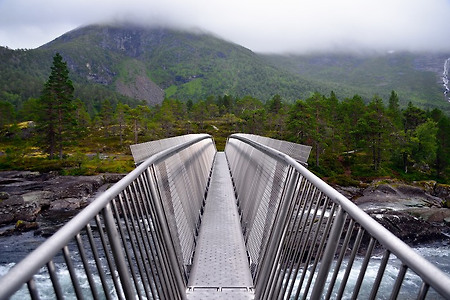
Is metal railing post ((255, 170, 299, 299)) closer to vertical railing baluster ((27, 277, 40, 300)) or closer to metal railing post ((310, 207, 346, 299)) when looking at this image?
metal railing post ((310, 207, 346, 299))

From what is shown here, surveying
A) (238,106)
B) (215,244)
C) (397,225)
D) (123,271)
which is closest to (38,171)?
(397,225)

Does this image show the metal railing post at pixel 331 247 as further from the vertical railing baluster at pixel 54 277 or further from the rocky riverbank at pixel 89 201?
the rocky riverbank at pixel 89 201

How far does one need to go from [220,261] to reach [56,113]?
58.5 metres

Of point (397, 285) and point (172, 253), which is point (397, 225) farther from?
point (397, 285)

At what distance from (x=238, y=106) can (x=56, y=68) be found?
272 feet

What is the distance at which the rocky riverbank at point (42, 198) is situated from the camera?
24781 mm

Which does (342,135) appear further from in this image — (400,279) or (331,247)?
(400,279)

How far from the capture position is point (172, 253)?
406 cm

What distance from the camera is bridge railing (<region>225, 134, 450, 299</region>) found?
1.33 m

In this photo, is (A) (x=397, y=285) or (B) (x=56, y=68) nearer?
(A) (x=397, y=285)

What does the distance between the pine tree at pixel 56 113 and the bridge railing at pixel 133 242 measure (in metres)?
55.7

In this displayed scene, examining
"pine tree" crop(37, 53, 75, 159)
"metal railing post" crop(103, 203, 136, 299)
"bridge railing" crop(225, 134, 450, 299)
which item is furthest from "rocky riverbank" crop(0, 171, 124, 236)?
"metal railing post" crop(103, 203, 136, 299)

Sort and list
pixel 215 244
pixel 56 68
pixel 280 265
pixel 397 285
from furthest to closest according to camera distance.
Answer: pixel 56 68, pixel 215 244, pixel 280 265, pixel 397 285

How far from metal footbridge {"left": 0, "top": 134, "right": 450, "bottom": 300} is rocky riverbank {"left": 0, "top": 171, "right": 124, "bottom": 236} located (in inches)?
791
